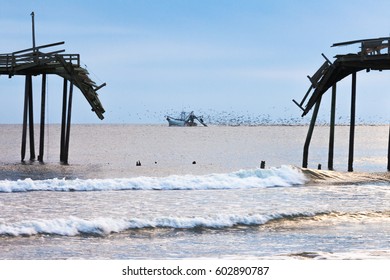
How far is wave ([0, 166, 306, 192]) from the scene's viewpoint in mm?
27544

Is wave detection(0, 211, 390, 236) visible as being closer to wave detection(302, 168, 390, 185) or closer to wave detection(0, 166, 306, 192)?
wave detection(0, 166, 306, 192)

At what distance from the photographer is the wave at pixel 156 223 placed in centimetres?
1823

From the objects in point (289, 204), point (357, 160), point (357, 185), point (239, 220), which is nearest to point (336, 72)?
point (357, 185)

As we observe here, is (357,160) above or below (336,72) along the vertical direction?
below

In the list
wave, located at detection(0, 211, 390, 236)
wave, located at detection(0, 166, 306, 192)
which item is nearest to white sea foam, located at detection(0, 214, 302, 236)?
wave, located at detection(0, 211, 390, 236)

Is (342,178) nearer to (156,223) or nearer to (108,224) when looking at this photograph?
(156,223)

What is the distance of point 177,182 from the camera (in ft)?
96.7

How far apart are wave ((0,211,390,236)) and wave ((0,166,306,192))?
7.95 meters

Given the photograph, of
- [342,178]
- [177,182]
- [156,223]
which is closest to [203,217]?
[156,223]

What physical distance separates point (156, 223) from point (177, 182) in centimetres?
1003

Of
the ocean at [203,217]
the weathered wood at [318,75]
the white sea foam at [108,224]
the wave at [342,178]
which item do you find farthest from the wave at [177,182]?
the white sea foam at [108,224]
